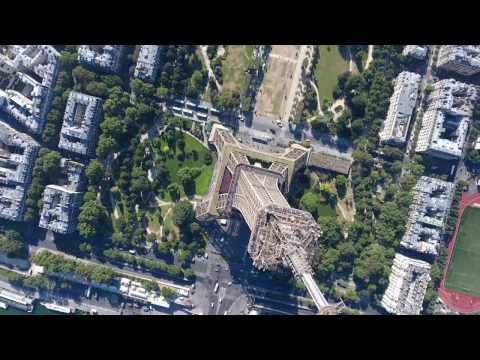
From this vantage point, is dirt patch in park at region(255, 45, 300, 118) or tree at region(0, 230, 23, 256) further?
dirt patch in park at region(255, 45, 300, 118)

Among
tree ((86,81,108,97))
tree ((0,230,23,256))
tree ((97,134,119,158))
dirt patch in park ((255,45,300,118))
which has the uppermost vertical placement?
dirt patch in park ((255,45,300,118))

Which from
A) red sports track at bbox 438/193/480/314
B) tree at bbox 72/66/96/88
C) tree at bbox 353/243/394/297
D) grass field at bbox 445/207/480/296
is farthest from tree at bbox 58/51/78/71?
grass field at bbox 445/207/480/296

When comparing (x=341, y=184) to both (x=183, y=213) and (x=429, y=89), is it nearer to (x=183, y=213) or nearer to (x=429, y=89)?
(x=429, y=89)

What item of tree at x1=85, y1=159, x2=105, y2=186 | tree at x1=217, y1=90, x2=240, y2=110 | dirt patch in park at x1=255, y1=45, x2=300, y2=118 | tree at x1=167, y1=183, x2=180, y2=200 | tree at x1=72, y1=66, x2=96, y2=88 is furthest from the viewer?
dirt patch in park at x1=255, y1=45, x2=300, y2=118

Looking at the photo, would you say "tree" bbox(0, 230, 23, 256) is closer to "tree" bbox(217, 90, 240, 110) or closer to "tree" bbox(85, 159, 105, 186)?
"tree" bbox(85, 159, 105, 186)

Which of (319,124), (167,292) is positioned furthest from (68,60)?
(319,124)

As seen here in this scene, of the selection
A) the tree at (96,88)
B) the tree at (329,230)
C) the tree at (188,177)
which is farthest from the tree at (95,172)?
the tree at (329,230)
